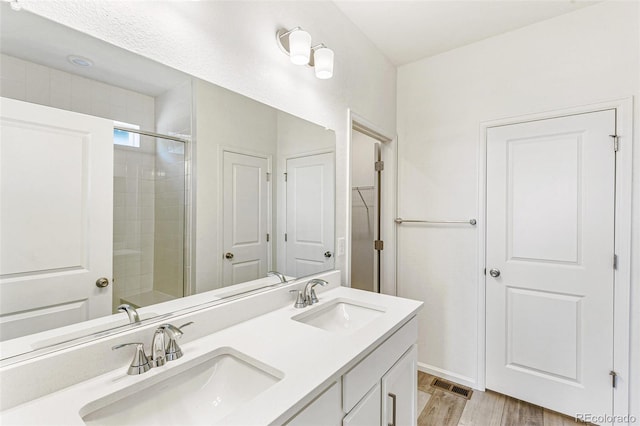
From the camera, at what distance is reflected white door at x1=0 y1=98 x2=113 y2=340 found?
2.29 feet

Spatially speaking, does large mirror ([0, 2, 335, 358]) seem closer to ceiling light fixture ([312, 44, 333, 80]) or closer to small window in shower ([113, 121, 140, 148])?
small window in shower ([113, 121, 140, 148])

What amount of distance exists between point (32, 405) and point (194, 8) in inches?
49.7

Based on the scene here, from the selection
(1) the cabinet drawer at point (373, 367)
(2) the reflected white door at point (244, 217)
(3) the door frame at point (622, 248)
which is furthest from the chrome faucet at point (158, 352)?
(3) the door frame at point (622, 248)

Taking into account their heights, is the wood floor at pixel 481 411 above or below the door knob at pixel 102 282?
below

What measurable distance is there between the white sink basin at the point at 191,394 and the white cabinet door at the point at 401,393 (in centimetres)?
56

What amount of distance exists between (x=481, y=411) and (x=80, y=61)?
2.67 meters

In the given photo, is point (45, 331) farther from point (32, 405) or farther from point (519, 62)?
point (519, 62)

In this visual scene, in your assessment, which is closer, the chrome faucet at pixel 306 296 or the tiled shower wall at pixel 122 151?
the tiled shower wall at pixel 122 151

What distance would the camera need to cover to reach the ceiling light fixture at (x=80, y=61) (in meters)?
0.81

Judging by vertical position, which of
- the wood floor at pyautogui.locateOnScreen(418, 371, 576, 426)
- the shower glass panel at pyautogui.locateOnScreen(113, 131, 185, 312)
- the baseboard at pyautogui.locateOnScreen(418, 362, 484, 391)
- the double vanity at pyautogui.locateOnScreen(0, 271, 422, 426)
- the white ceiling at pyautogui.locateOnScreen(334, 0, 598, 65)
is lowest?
the wood floor at pyautogui.locateOnScreen(418, 371, 576, 426)

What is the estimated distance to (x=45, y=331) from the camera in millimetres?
752

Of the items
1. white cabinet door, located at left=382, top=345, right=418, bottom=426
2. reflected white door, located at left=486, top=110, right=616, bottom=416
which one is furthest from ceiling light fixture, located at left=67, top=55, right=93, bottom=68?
reflected white door, located at left=486, top=110, right=616, bottom=416

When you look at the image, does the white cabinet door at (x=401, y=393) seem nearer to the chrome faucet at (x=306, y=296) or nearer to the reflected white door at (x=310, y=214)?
the chrome faucet at (x=306, y=296)

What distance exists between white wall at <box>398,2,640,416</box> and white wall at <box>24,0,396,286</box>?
1.46 ft
